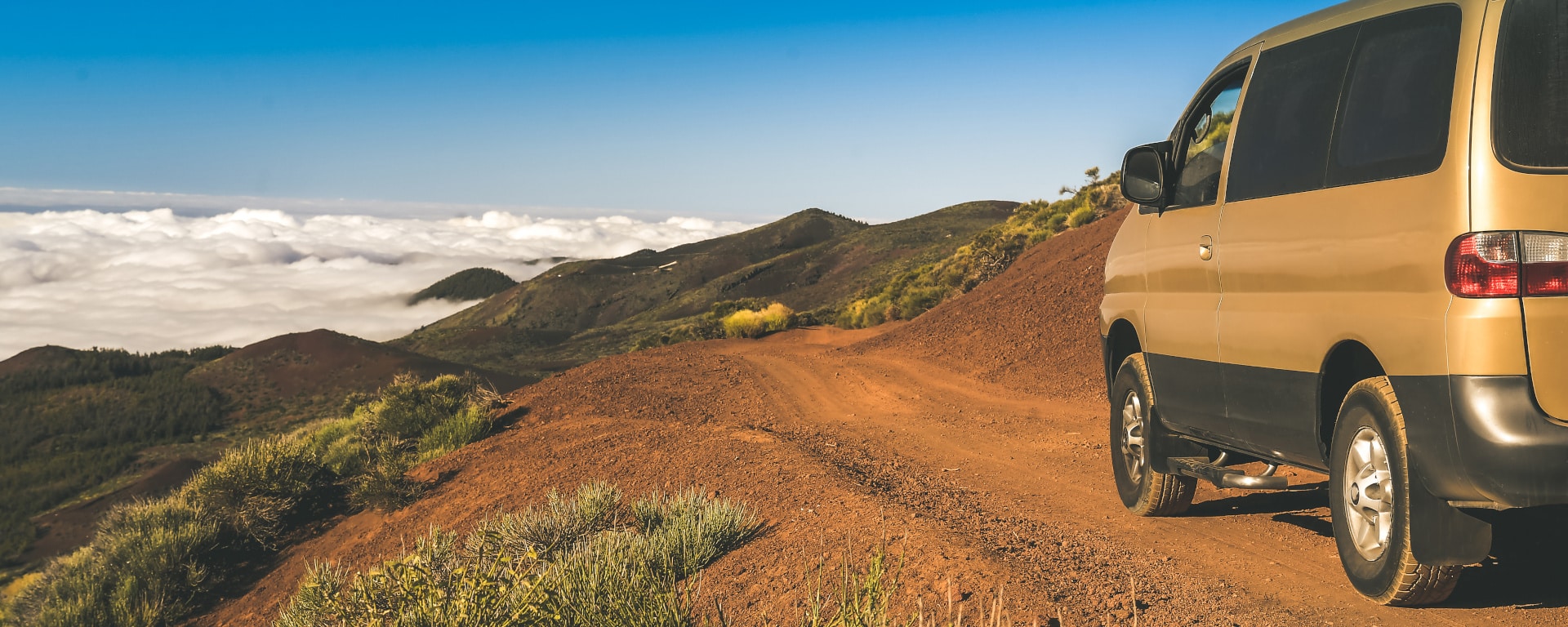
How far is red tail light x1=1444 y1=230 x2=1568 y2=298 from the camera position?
3281 millimetres

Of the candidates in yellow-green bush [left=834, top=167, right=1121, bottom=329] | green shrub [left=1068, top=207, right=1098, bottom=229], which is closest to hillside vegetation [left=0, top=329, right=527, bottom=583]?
yellow-green bush [left=834, top=167, right=1121, bottom=329]

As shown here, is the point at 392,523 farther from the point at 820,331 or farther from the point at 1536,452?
the point at 820,331

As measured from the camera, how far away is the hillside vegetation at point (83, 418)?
76.1 metres

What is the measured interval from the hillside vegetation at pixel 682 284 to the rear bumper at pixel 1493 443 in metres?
45.9

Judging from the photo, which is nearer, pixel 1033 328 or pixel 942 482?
pixel 942 482

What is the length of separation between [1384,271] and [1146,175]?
2.10 m

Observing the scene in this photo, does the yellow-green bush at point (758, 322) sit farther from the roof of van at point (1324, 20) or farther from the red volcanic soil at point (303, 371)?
the red volcanic soil at point (303, 371)

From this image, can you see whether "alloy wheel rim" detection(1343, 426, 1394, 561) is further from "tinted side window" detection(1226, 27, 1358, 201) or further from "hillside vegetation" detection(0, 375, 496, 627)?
"hillside vegetation" detection(0, 375, 496, 627)

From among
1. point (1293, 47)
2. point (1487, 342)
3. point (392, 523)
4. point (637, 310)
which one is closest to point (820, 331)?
point (392, 523)

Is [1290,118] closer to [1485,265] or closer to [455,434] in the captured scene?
[1485,265]

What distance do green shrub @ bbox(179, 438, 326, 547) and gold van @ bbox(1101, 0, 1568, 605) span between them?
35.1 feet

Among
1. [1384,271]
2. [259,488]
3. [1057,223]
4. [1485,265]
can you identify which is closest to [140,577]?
[259,488]

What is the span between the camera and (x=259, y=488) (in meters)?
12.5

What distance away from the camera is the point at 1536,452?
331 cm
